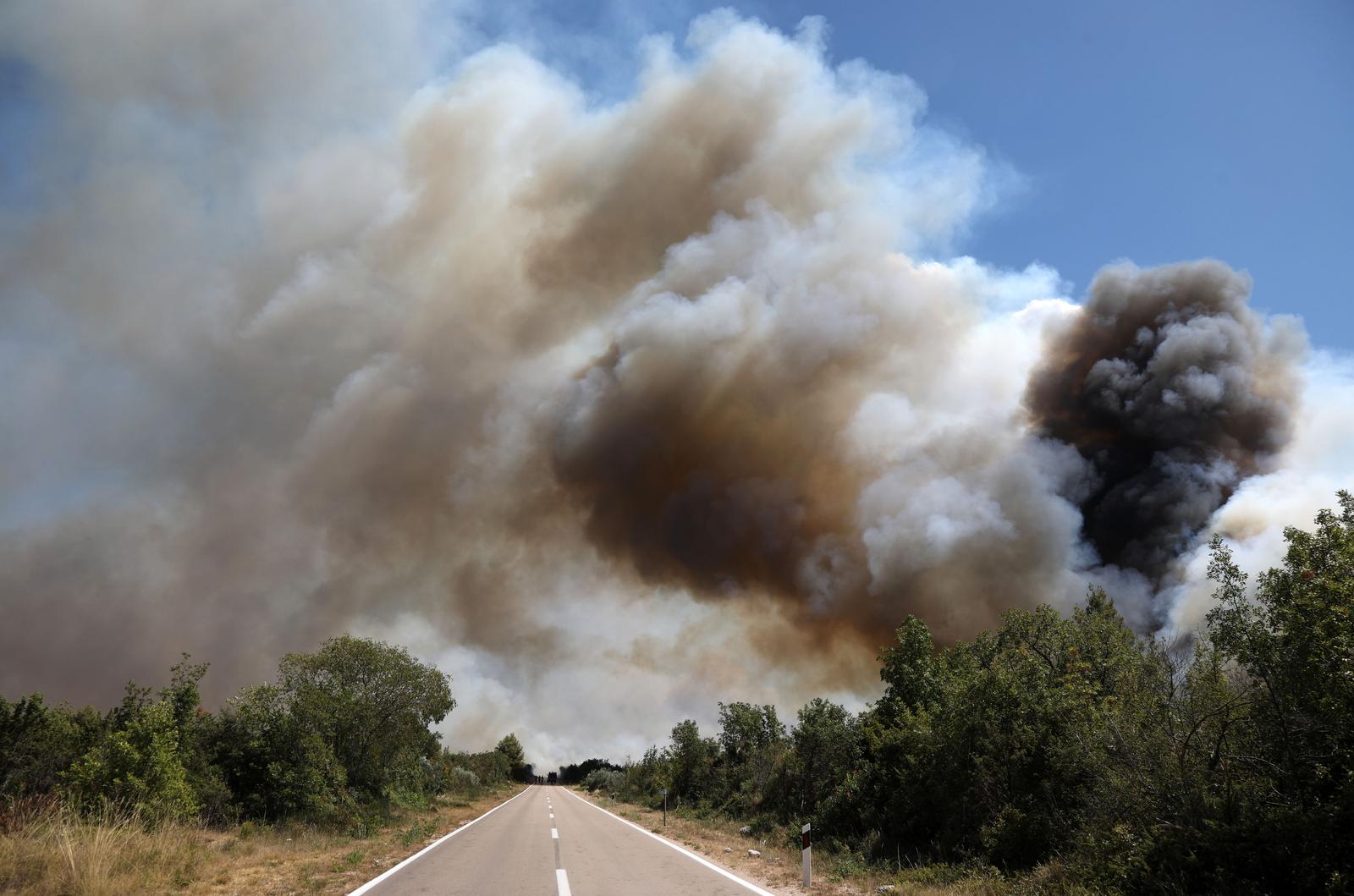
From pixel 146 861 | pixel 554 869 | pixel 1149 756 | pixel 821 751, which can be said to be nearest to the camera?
pixel 1149 756

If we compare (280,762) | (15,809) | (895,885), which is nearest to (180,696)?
(280,762)

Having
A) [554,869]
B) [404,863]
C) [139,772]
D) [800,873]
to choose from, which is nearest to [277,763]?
[139,772]

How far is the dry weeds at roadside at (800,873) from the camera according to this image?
10.7 m

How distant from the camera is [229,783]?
23938 millimetres

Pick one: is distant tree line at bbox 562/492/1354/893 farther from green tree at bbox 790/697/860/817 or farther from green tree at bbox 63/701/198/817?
green tree at bbox 63/701/198/817

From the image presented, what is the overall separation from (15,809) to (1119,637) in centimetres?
2189

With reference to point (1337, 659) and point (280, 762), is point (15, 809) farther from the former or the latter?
point (1337, 659)

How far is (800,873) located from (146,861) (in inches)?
434

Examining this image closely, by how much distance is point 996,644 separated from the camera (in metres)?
19.9

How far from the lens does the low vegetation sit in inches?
393

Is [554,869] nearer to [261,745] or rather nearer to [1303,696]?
[1303,696]

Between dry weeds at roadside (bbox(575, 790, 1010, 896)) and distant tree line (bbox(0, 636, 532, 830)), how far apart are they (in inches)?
462

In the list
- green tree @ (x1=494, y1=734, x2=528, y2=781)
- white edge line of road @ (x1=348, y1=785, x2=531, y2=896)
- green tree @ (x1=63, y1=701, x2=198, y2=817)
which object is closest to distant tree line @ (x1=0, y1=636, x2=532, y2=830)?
green tree @ (x1=63, y1=701, x2=198, y2=817)

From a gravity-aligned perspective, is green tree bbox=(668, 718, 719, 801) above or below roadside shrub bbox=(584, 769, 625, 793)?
above
